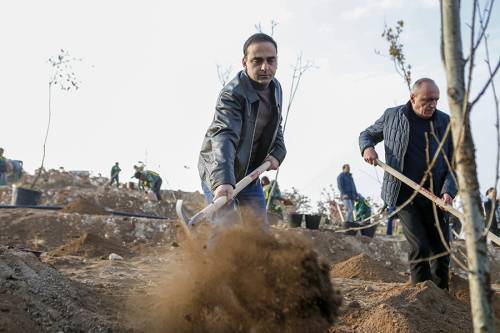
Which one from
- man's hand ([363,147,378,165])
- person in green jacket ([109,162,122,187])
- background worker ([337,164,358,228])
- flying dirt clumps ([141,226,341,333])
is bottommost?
flying dirt clumps ([141,226,341,333])

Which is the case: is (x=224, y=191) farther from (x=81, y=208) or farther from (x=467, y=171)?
(x=81, y=208)

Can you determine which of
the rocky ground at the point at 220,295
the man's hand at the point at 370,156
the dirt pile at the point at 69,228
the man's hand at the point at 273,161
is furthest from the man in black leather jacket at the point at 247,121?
the dirt pile at the point at 69,228

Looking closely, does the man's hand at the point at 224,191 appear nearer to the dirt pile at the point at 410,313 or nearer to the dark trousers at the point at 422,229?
the dirt pile at the point at 410,313

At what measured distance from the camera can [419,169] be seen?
4750 mm

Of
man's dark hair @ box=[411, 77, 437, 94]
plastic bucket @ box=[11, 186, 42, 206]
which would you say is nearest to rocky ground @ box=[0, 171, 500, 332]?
man's dark hair @ box=[411, 77, 437, 94]

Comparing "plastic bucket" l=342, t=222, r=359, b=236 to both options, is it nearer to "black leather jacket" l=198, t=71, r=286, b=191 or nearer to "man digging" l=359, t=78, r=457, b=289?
"man digging" l=359, t=78, r=457, b=289

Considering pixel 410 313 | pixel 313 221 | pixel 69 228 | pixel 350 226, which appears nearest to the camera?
pixel 410 313

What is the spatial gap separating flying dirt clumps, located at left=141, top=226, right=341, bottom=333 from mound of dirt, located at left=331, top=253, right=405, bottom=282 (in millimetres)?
5057

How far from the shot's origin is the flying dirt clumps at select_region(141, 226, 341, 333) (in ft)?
8.78

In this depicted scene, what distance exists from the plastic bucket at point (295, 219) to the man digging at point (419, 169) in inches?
341

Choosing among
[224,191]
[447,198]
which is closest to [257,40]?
[224,191]

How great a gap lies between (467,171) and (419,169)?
9.55ft

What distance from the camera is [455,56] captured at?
1.94 m

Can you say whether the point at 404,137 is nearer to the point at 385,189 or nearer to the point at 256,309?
the point at 385,189
